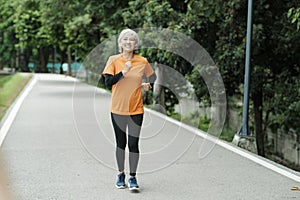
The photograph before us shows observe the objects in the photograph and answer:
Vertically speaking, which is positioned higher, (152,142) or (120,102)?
(120,102)

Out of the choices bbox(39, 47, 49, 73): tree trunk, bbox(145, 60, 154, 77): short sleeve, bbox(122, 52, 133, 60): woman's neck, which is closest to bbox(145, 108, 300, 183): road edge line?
bbox(145, 60, 154, 77): short sleeve

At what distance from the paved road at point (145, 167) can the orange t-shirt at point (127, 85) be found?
0.92m

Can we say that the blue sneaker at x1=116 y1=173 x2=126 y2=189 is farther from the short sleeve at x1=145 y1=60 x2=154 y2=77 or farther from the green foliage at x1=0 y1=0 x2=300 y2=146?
the green foliage at x1=0 y1=0 x2=300 y2=146

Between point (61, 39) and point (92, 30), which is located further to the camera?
point (61, 39)

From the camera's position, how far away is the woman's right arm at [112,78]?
545 cm

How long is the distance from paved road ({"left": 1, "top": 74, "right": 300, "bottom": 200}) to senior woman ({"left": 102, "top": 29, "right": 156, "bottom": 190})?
2.08 ft

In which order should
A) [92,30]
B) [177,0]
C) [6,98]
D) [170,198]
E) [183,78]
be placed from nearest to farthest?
[170,198], [183,78], [177,0], [6,98], [92,30]

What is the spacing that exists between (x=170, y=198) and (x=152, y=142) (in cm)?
412

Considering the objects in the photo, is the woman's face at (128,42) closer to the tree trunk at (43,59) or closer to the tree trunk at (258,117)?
the tree trunk at (258,117)


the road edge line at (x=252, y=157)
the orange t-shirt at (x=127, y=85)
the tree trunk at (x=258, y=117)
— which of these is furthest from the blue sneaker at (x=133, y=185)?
the tree trunk at (x=258, y=117)

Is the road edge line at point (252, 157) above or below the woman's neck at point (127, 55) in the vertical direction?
below

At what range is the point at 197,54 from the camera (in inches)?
519

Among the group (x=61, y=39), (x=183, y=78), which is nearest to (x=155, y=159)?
(x=183, y=78)

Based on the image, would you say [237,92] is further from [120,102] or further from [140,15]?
[120,102]
